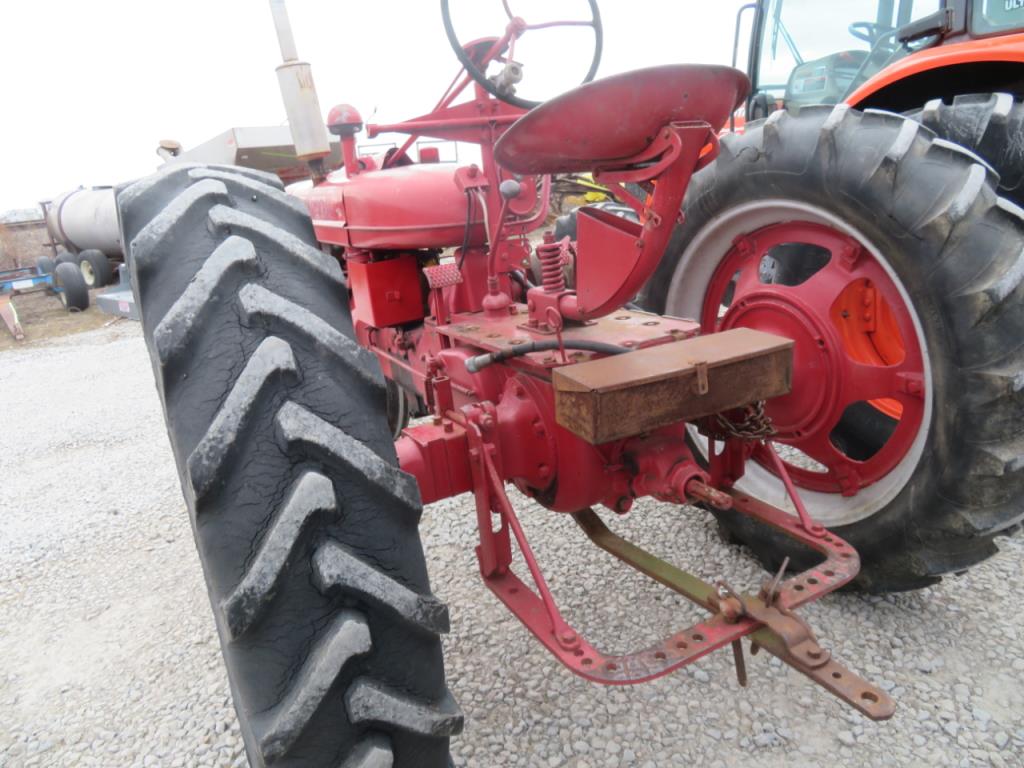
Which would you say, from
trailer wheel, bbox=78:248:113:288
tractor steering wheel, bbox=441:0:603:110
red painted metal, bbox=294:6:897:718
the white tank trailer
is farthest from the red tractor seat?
trailer wheel, bbox=78:248:113:288

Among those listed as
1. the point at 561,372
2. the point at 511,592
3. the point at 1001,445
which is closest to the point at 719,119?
the point at 561,372

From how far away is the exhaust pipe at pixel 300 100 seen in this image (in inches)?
108

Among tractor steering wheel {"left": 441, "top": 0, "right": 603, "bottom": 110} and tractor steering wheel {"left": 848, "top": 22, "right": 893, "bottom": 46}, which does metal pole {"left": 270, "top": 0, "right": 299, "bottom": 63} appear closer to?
tractor steering wheel {"left": 441, "top": 0, "right": 603, "bottom": 110}

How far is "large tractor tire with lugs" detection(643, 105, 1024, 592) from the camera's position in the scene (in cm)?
149

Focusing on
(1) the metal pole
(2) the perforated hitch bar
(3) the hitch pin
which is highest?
(1) the metal pole

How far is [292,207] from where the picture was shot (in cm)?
128

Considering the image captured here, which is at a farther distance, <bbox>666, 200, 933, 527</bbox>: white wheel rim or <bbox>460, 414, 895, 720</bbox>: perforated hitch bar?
<bbox>666, 200, 933, 527</bbox>: white wheel rim

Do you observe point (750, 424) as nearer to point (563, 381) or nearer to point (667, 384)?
point (667, 384)

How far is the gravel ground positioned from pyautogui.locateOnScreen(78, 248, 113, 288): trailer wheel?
829 centimetres

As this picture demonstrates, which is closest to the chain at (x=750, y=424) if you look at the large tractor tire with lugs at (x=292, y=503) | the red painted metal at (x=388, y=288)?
the large tractor tire with lugs at (x=292, y=503)

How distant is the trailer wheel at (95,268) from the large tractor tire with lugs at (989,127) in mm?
10830

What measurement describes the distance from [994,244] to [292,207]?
1.50 meters

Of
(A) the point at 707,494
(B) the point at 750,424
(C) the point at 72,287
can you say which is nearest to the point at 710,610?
(A) the point at 707,494

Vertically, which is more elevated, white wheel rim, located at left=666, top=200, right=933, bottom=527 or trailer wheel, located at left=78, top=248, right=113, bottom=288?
white wheel rim, located at left=666, top=200, right=933, bottom=527
